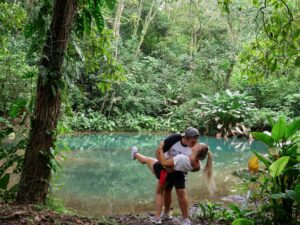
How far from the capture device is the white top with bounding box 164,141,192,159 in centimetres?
436

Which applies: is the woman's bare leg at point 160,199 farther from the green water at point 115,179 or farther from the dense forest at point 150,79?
the green water at point 115,179

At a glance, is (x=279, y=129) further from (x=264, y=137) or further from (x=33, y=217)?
(x=33, y=217)

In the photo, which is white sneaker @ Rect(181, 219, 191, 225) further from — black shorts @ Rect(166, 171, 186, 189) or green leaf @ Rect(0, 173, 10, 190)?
green leaf @ Rect(0, 173, 10, 190)

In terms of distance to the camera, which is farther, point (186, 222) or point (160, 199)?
point (160, 199)

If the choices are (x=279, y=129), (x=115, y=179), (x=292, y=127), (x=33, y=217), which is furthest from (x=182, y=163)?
(x=115, y=179)

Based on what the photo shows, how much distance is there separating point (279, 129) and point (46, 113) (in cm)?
229

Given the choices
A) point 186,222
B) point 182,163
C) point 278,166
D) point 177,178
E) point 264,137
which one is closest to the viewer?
point 278,166

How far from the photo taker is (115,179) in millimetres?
7852

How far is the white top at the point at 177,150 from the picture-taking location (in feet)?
14.3

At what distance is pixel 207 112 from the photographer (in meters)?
16.9

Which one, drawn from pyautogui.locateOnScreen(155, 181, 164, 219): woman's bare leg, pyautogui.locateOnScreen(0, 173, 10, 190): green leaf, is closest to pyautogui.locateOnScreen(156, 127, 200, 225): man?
pyautogui.locateOnScreen(155, 181, 164, 219): woman's bare leg

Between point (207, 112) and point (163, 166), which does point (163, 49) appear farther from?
point (163, 166)

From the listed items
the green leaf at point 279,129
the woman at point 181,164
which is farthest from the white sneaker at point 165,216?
the green leaf at point 279,129

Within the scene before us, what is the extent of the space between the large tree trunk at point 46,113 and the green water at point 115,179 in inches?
36.6
